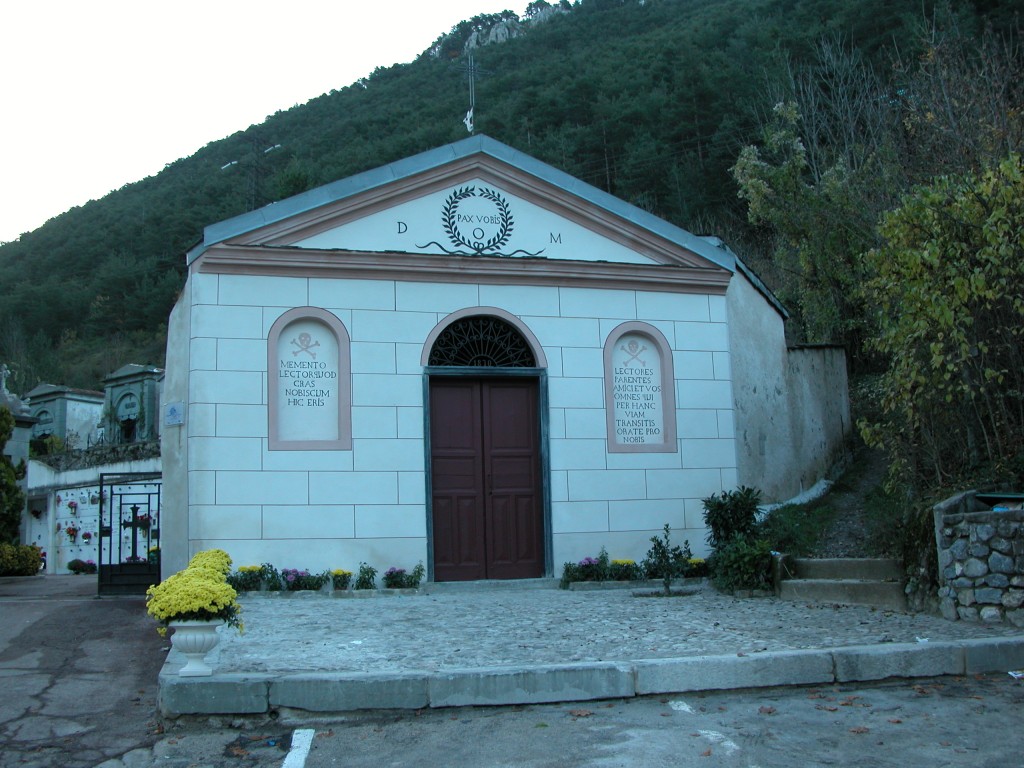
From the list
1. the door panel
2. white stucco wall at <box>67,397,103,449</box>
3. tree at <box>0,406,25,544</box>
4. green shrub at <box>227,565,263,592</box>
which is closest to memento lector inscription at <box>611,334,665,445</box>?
the door panel

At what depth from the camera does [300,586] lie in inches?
447

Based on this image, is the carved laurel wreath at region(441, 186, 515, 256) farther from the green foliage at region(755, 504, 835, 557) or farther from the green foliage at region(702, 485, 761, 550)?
the green foliage at region(755, 504, 835, 557)

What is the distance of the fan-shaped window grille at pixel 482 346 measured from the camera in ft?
41.2

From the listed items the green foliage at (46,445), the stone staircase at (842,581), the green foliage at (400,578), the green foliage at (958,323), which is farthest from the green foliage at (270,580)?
the green foliage at (46,445)

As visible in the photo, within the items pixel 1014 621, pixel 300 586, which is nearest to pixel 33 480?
pixel 300 586

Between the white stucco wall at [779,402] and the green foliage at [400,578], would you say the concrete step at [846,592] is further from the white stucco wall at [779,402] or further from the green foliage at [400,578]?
the green foliage at [400,578]

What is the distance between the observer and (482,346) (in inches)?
500

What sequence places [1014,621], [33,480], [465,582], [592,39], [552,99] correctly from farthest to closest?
[592,39] < [552,99] < [33,480] < [465,582] < [1014,621]

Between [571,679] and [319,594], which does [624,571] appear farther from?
[571,679]

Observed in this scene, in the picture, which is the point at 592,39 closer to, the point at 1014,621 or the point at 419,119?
the point at 419,119

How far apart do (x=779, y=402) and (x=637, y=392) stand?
11.5ft

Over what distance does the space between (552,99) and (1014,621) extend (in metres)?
33.8

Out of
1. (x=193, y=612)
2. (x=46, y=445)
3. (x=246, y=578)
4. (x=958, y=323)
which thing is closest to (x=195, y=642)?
(x=193, y=612)

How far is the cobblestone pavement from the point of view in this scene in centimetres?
691
